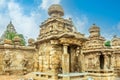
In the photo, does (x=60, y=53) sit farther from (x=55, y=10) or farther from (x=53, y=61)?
(x=55, y=10)

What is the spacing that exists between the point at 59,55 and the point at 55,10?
713cm

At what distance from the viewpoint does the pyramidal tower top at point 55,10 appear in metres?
15.1

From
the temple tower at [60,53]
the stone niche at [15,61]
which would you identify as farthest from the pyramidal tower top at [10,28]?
the temple tower at [60,53]

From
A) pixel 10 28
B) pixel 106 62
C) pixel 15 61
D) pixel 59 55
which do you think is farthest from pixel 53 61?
pixel 10 28

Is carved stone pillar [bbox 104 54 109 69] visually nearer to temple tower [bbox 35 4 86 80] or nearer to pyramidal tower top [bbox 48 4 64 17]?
pyramidal tower top [bbox 48 4 64 17]

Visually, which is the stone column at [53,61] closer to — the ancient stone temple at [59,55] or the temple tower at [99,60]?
the ancient stone temple at [59,55]

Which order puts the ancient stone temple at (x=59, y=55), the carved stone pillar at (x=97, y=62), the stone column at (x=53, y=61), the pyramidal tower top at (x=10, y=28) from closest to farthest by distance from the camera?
the stone column at (x=53, y=61) < the ancient stone temple at (x=59, y=55) < the carved stone pillar at (x=97, y=62) < the pyramidal tower top at (x=10, y=28)

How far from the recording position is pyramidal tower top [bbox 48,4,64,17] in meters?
15.1

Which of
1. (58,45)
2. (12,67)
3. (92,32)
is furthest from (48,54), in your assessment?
(92,32)

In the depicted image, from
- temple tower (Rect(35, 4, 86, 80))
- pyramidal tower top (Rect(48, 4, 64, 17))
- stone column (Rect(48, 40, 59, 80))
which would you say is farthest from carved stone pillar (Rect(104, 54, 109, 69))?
stone column (Rect(48, 40, 59, 80))

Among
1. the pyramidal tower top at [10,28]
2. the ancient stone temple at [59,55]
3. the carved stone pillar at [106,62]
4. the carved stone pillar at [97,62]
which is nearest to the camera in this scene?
the ancient stone temple at [59,55]

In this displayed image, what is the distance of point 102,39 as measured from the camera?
23.8 metres

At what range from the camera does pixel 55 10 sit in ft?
49.5

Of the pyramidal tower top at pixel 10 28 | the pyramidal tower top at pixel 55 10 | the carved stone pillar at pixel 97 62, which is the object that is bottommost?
the carved stone pillar at pixel 97 62
